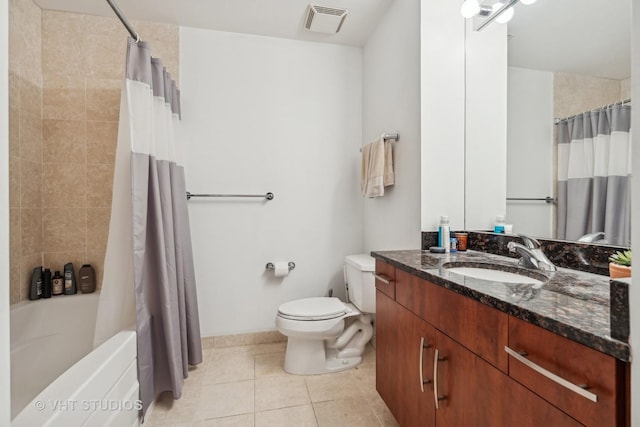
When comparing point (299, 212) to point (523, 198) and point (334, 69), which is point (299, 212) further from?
point (523, 198)

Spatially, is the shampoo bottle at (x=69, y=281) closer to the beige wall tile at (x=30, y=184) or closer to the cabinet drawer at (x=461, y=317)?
the beige wall tile at (x=30, y=184)

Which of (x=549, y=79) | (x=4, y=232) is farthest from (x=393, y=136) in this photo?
(x=4, y=232)

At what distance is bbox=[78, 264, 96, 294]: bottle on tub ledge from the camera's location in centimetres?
197

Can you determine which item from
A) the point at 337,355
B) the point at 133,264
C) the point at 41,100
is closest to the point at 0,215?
the point at 133,264

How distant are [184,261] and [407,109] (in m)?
1.63

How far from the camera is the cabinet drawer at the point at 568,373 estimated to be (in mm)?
509

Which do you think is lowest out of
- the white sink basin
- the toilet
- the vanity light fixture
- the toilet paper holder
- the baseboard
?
the baseboard

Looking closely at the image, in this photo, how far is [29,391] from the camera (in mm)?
1483

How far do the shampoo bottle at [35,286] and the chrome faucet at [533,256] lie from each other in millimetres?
2589

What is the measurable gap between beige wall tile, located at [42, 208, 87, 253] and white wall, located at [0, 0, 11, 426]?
199 centimetres

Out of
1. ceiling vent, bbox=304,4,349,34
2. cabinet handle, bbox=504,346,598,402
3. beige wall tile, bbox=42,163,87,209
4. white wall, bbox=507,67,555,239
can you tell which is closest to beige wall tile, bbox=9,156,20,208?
beige wall tile, bbox=42,163,87,209

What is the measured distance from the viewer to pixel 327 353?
2.04m

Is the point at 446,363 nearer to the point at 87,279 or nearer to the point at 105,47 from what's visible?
the point at 87,279

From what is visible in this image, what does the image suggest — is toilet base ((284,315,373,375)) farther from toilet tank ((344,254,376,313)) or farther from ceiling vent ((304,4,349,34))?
ceiling vent ((304,4,349,34))
